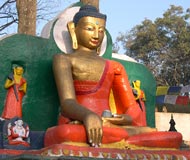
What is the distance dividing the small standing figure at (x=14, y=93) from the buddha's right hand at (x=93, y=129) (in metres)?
0.99

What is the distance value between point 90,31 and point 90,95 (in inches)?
27.3

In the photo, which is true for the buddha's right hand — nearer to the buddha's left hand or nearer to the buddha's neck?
the buddha's left hand

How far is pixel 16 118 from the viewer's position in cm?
466

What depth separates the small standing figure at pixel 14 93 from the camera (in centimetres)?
490

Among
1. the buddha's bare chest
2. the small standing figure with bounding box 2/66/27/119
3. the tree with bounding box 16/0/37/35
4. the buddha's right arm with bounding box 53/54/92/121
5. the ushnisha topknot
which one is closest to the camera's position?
the buddha's right arm with bounding box 53/54/92/121

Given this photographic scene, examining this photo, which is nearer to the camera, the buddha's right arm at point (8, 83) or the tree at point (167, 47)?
the buddha's right arm at point (8, 83)

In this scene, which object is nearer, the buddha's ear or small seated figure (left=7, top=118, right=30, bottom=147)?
small seated figure (left=7, top=118, right=30, bottom=147)

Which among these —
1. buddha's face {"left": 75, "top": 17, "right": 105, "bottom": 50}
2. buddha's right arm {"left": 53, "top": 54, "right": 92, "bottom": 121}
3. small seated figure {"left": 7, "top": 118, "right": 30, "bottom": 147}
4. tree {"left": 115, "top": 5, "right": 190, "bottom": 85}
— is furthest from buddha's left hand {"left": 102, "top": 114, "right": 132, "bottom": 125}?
tree {"left": 115, "top": 5, "right": 190, "bottom": 85}

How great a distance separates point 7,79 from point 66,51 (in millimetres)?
797

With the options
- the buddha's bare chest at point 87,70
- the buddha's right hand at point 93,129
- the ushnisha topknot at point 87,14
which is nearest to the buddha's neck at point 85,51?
the buddha's bare chest at point 87,70

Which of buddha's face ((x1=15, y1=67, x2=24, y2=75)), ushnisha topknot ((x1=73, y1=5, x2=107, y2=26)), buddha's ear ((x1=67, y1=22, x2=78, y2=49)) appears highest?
ushnisha topknot ((x1=73, y1=5, x2=107, y2=26))

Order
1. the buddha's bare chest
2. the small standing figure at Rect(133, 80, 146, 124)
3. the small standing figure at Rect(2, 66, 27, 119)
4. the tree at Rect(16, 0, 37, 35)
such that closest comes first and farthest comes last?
the small standing figure at Rect(2, 66, 27, 119)
the buddha's bare chest
the small standing figure at Rect(133, 80, 146, 124)
the tree at Rect(16, 0, 37, 35)

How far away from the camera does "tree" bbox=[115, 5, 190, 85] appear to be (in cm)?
2380

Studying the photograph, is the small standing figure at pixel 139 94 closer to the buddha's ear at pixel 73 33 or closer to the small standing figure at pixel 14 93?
the buddha's ear at pixel 73 33
